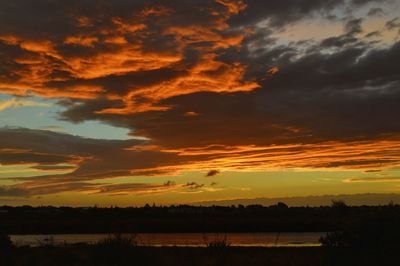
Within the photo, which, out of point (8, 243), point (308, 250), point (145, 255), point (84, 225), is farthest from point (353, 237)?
point (84, 225)

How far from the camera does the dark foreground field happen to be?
2464 centimetres

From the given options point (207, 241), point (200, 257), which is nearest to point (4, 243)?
point (200, 257)

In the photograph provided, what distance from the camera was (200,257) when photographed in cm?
2978

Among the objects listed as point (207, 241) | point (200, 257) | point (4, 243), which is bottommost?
point (200, 257)

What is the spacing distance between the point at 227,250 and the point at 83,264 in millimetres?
8374

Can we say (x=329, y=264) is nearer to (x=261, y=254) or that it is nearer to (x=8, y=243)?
(x=261, y=254)

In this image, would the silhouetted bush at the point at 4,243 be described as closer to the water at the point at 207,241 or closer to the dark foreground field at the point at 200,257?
the water at the point at 207,241

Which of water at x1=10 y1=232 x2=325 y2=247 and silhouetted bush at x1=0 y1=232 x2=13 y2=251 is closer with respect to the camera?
silhouetted bush at x1=0 y1=232 x2=13 y2=251

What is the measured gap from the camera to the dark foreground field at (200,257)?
24641 mm

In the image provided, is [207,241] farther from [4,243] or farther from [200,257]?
[200,257]

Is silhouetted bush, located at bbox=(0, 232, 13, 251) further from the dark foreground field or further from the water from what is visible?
the dark foreground field

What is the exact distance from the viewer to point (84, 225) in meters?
108

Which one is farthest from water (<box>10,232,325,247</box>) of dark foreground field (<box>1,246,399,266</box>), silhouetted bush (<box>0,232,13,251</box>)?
dark foreground field (<box>1,246,399,266</box>)

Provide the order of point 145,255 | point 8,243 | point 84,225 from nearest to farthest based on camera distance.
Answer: point 145,255, point 8,243, point 84,225
